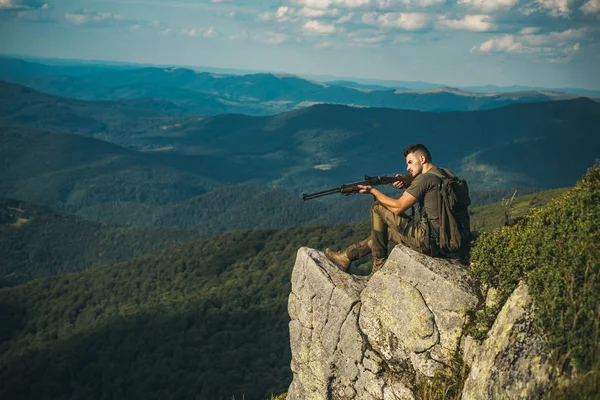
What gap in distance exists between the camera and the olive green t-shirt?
17.1 m

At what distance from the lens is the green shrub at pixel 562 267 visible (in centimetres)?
1202

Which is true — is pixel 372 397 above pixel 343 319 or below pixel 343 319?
below

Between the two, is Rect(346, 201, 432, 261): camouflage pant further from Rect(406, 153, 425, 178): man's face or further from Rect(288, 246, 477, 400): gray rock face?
Rect(406, 153, 425, 178): man's face

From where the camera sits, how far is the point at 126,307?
162 m

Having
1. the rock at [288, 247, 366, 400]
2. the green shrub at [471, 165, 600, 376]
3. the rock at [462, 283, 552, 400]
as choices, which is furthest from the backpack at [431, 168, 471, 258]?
the rock at [288, 247, 366, 400]

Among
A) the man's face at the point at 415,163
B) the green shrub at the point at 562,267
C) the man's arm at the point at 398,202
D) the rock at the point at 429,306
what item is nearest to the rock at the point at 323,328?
the rock at the point at 429,306

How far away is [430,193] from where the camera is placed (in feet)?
56.4

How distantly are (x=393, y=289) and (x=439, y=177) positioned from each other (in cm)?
358

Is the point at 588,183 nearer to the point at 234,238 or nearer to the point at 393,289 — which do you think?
the point at 393,289

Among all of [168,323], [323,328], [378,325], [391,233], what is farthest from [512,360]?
[168,323]

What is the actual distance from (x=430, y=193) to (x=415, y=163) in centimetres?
168

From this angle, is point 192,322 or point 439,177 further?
point 192,322

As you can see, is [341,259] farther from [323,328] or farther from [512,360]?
[512,360]

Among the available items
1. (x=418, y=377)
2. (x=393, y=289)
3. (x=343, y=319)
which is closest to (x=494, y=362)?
(x=418, y=377)
